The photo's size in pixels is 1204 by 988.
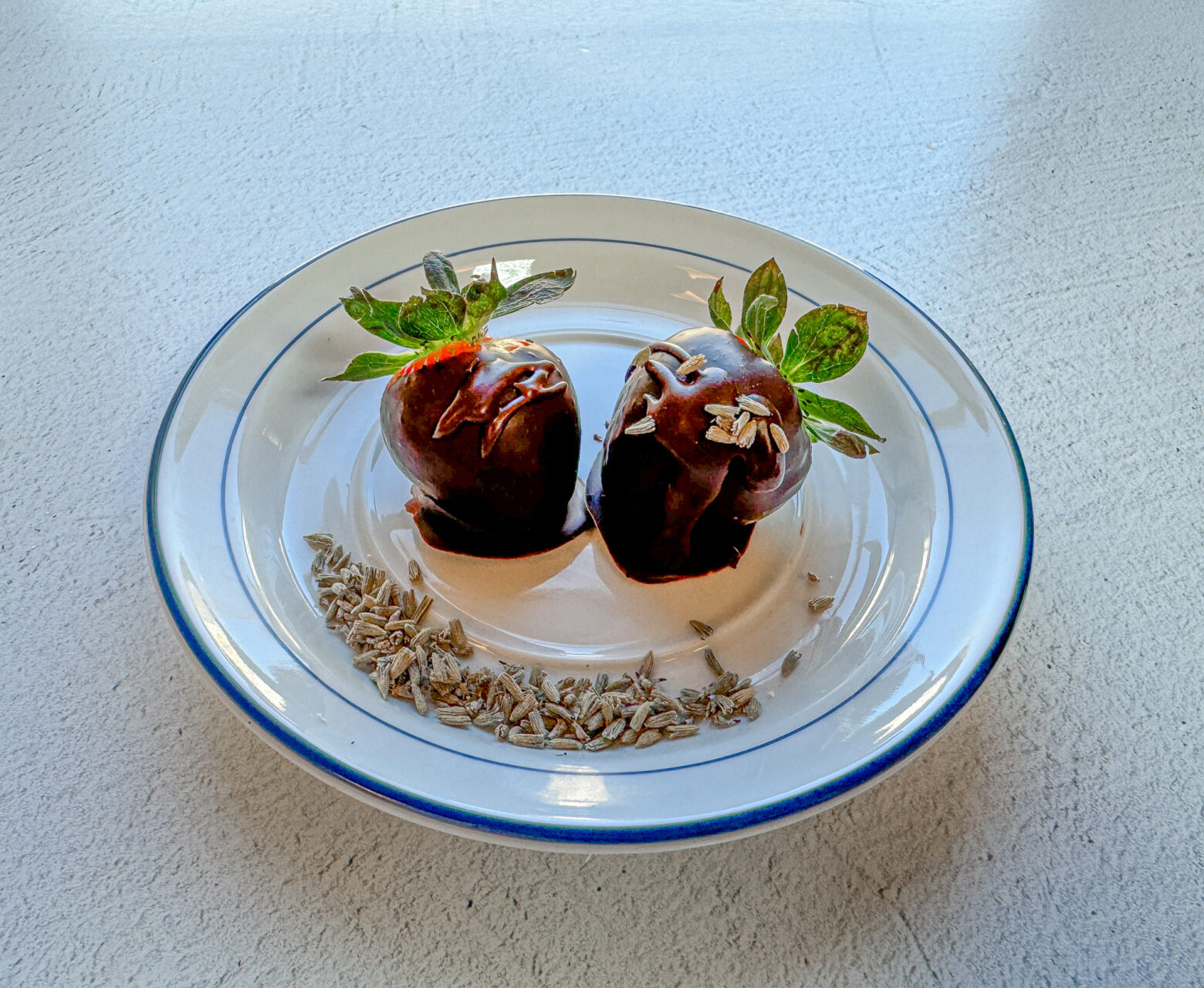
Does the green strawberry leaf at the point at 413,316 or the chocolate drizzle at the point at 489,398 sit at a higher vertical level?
the green strawberry leaf at the point at 413,316

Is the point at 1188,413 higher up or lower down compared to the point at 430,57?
lower down

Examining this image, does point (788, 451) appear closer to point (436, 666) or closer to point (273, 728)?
point (436, 666)

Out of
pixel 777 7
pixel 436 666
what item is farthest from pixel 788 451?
pixel 777 7

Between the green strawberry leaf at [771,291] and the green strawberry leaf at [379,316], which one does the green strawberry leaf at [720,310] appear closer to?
the green strawberry leaf at [771,291]

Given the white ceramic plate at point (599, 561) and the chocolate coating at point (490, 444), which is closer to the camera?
the white ceramic plate at point (599, 561)

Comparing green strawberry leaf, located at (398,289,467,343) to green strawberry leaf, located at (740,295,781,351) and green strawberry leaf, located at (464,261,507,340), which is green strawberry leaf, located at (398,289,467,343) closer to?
green strawberry leaf, located at (464,261,507,340)

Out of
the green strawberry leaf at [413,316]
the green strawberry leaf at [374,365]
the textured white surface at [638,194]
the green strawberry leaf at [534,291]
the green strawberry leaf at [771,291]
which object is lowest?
the textured white surface at [638,194]

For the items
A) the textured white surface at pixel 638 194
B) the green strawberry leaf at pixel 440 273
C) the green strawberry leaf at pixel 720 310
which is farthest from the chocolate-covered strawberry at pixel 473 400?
the textured white surface at pixel 638 194
